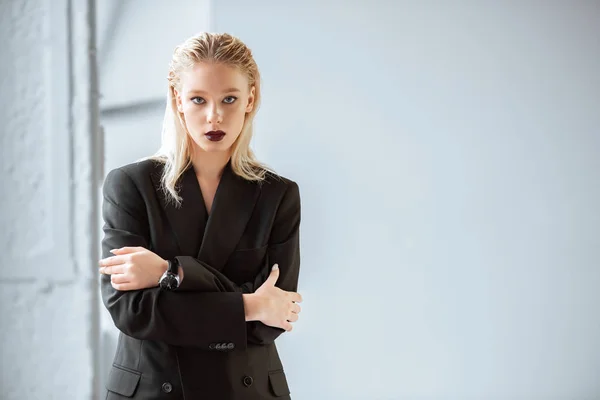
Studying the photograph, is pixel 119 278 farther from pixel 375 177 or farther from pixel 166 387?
pixel 375 177

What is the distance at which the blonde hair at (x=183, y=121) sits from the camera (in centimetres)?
176

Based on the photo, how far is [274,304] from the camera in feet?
5.60

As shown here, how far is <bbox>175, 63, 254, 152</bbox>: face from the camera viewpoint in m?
1.75

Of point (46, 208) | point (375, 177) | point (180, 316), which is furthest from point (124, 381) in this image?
point (375, 177)

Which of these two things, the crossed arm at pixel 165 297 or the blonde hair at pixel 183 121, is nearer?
the crossed arm at pixel 165 297

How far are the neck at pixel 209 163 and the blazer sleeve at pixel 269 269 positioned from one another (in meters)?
0.17

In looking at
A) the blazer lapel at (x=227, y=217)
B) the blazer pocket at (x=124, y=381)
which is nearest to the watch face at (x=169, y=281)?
the blazer lapel at (x=227, y=217)

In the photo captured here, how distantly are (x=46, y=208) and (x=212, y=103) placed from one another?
1.71 m

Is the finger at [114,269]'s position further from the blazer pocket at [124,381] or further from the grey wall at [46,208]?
the grey wall at [46,208]

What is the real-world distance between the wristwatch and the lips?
307mm

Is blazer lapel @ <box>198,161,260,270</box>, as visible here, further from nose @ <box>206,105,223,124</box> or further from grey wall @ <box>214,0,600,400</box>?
grey wall @ <box>214,0,600,400</box>

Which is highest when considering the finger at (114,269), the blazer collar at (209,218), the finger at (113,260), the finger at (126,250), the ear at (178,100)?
the ear at (178,100)

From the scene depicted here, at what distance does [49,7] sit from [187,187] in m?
1.84

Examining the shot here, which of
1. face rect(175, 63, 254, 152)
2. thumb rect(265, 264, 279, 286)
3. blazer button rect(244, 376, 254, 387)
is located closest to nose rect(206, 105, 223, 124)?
face rect(175, 63, 254, 152)
